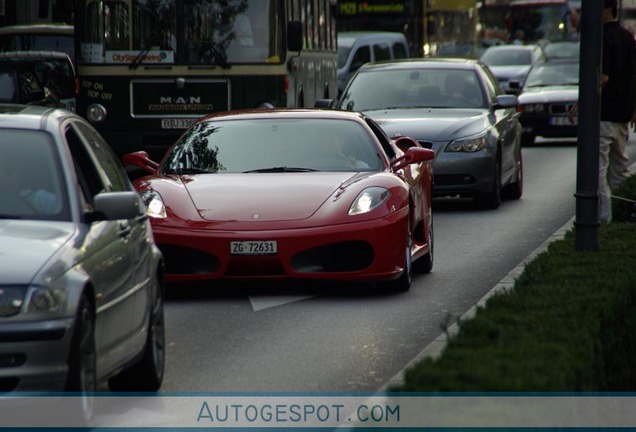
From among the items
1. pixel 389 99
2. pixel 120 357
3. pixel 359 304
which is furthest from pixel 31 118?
pixel 389 99

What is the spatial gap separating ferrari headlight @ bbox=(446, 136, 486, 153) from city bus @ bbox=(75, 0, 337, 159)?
4.11 metres

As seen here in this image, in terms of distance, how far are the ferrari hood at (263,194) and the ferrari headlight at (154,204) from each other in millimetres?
223

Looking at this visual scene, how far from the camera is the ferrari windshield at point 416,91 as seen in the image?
64.5ft

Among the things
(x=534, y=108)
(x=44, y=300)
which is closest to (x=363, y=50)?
(x=534, y=108)

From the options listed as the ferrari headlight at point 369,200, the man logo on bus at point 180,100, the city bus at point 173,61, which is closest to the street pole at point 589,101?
the ferrari headlight at point 369,200

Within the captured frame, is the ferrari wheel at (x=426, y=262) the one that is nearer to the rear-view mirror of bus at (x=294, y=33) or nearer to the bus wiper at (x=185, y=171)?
the bus wiper at (x=185, y=171)

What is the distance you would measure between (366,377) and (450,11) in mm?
39082

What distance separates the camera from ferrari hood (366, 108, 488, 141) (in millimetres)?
18273

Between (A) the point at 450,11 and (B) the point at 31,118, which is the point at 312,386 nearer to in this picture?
(B) the point at 31,118

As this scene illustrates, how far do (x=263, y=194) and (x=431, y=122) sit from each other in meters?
6.98

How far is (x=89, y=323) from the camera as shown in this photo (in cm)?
671

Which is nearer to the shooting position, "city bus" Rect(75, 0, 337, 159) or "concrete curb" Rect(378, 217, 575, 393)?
"concrete curb" Rect(378, 217, 575, 393)

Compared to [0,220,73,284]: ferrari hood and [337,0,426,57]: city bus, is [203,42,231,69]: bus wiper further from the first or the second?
[337,0,426,57]: city bus
